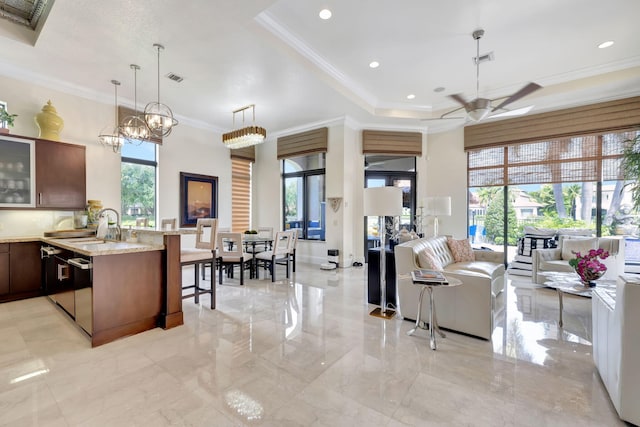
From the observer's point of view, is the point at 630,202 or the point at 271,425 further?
the point at 630,202

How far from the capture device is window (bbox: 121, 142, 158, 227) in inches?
222

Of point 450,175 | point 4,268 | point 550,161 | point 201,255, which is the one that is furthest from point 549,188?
point 4,268

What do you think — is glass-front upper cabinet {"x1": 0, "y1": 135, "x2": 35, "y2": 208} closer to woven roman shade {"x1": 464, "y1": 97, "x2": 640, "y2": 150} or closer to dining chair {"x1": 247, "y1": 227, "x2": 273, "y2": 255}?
dining chair {"x1": 247, "y1": 227, "x2": 273, "y2": 255}

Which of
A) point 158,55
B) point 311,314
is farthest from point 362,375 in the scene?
point 158,55

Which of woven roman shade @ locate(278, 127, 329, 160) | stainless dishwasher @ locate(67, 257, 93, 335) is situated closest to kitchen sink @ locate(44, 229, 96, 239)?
stainless dishwasher @ locate(67, 257, 93, 335)

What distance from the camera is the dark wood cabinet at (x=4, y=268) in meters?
3.88

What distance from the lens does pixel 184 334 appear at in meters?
2.98

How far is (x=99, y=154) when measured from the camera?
204 inches

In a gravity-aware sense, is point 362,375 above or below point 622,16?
below

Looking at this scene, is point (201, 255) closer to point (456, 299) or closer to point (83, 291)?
point (83, 291)

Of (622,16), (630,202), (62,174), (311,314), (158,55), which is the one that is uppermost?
(622,16)

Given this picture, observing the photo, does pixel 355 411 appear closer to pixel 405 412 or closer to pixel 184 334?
pixel 405 412

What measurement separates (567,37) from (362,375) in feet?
17.3

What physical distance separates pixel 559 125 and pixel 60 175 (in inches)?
366
